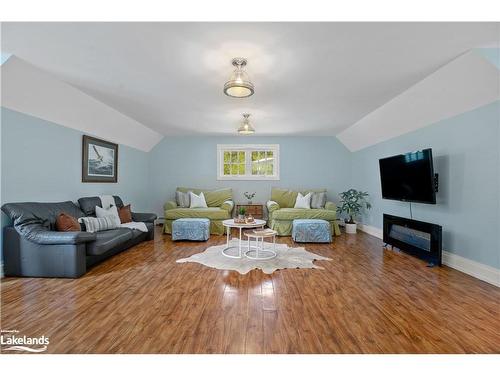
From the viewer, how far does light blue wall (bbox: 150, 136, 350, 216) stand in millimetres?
6859

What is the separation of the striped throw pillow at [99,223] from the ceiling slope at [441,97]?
15.7 ft

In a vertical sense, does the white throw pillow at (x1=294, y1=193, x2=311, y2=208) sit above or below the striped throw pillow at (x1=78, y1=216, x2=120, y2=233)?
above

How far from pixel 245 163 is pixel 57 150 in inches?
167

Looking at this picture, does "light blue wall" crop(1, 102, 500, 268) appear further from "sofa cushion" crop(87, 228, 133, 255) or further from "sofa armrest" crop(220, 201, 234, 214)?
"sofa armrest" crop(220, 201, 234, 214)

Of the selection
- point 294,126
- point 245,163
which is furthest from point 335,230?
point 245,163

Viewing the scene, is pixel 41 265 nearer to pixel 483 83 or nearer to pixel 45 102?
pixel 45 102

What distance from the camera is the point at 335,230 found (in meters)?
5.57

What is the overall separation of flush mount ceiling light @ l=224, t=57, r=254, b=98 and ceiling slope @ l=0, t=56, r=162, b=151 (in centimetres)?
218

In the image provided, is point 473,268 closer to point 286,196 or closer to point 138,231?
point 286,196

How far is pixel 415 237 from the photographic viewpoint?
149 inches

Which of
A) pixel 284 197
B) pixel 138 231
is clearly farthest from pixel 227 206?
pixel 138 231

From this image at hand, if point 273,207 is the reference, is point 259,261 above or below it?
below

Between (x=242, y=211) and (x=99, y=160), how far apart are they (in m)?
2.85

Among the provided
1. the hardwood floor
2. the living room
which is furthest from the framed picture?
the hardwood floor
